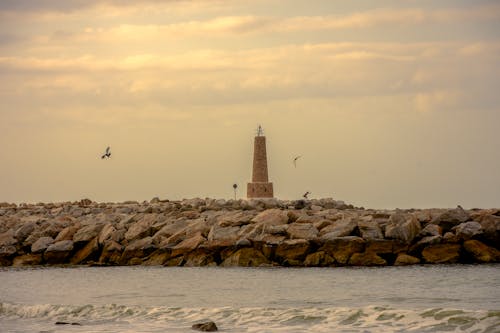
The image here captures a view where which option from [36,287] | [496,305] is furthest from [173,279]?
[496,305]

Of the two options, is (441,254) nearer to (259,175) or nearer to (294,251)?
(294,251)

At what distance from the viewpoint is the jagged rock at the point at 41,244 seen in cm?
3612

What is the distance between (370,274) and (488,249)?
14.0ft

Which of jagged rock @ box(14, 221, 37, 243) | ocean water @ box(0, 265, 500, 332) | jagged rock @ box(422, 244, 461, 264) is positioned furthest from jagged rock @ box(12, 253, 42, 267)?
jagged rock @ box(422, 244, 461, 264)

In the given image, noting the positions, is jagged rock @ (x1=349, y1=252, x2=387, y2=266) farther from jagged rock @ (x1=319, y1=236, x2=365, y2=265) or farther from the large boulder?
the large boulder

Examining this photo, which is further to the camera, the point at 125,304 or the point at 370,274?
the point at 370,274

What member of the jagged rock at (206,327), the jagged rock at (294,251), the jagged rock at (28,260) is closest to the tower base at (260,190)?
the jagged rock at (28,260)

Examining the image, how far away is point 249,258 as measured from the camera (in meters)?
31.7

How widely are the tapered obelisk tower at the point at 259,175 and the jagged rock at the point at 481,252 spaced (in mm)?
27007

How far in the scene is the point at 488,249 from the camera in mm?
30719

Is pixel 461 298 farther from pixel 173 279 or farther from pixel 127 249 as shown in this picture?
pixel 127 249

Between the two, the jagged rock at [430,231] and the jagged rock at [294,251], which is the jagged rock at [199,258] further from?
the jagged rock at [430,231]

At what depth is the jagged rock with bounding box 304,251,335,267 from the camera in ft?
101

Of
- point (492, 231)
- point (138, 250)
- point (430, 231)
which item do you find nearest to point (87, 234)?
point (138, 250)
